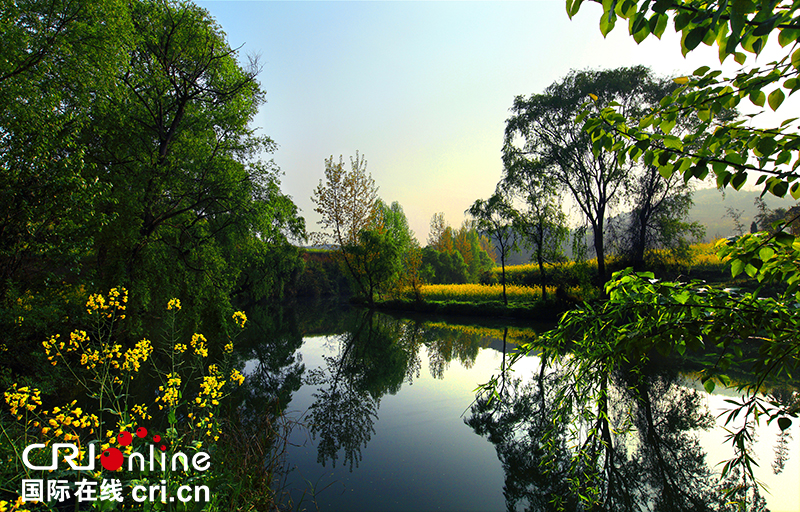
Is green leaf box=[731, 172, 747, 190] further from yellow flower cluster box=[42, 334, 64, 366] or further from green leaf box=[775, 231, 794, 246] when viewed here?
yellow flower cluster box=[42, 334, 64, 366]

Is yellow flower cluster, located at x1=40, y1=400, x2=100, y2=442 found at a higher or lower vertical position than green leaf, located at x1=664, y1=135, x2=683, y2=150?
lower

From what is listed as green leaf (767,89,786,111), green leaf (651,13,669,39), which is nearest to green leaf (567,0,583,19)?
green leaf (651,13,669,39)

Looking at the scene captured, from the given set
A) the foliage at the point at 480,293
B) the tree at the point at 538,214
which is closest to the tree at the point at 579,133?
the tree at the point at 538,214

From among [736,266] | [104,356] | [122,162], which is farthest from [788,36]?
[122,162]

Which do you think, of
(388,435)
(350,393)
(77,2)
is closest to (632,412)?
(388,435)

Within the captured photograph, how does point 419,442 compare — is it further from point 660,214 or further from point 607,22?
point 660,214

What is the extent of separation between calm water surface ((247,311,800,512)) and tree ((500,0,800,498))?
3.09 m

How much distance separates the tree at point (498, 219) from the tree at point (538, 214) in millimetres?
506

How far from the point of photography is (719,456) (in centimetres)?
447

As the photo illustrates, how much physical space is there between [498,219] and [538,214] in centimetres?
185

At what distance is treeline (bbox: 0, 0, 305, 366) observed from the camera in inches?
204

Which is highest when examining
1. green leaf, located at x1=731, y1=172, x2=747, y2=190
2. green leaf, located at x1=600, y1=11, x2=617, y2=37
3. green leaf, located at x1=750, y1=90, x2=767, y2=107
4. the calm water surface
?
green leaf, located at x1=600, y1=11, x2=617, y2=37

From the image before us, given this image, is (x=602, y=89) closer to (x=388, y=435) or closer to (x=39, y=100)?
(x=388, y=435)

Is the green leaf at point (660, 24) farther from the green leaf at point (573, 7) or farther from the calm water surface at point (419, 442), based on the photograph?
the calm water surface at point (419, 442)
